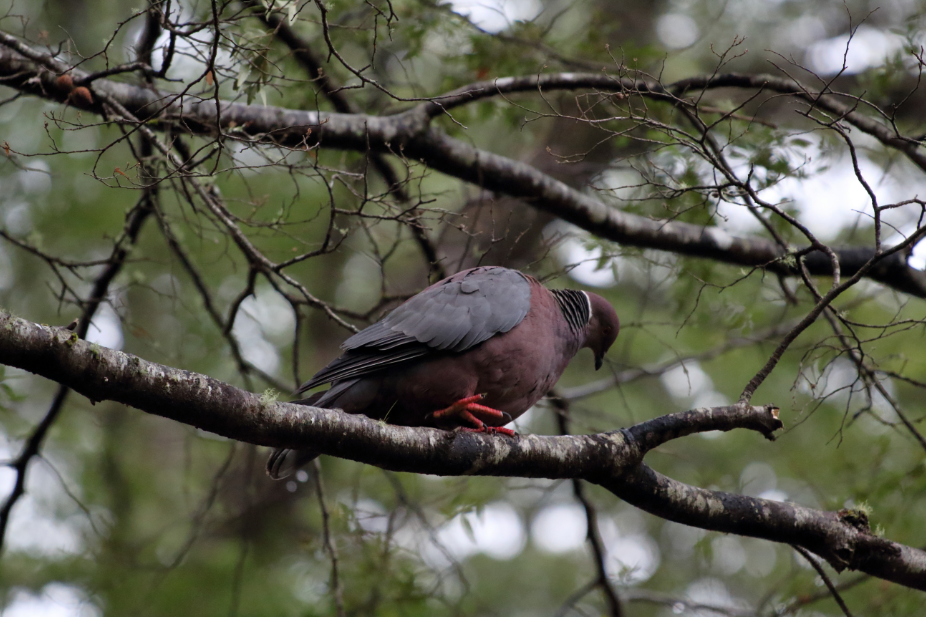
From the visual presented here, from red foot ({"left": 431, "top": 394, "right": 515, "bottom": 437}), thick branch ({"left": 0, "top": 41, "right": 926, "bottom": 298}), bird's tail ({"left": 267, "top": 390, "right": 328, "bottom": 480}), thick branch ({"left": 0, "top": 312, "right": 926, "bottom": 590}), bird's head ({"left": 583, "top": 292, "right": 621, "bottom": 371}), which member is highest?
thick branch ({"left": 0, "top": 41, "right": 926, "bottom": 298})

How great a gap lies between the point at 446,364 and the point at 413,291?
1216mm

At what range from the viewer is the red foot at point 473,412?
127 inches

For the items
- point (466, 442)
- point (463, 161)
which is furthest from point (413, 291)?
point (466, 442)

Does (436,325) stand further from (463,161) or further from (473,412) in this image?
(463,161)

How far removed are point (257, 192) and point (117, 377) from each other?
15.8 ft

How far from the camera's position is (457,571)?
4.46m

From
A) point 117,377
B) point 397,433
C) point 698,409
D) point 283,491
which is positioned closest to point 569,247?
point 283,491

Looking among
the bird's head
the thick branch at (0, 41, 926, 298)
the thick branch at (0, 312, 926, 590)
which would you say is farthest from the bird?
the thick branch at (0, 41, 926, 298)

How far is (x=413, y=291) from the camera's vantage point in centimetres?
464

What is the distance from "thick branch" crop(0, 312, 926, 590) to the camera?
6.91ft

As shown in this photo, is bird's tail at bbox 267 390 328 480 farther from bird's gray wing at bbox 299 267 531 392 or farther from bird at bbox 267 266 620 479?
bird's gray wing at bbox 299 267 531 392

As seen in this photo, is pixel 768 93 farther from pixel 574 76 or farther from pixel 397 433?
pixel 397 433

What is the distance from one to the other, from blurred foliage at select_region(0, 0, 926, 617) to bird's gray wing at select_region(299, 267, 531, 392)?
322 mm

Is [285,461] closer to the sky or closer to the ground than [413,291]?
closer to the ground
